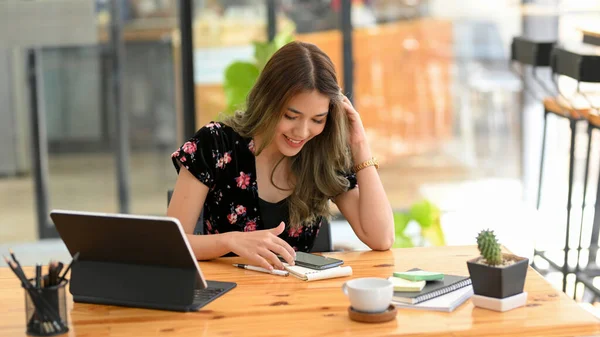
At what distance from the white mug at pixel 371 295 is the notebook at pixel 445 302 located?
91 mm

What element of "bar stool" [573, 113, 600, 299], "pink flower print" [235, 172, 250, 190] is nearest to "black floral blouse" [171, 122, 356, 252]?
"pink flower print" [235, 172, 250, 190]

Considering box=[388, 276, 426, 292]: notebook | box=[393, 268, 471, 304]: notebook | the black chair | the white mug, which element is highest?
the white mug

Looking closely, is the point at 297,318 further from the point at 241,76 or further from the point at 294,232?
the point at 241,76

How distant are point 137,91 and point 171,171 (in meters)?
0.50

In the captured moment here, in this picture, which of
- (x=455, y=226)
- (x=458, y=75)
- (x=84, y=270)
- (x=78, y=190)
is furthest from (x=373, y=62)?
(x=84, y=270)

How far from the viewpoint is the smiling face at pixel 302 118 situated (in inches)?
91.0

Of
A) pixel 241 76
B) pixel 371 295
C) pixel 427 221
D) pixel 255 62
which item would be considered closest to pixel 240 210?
pixel 371 295

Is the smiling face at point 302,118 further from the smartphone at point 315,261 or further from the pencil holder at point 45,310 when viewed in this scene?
the pencil holder at point 45,310

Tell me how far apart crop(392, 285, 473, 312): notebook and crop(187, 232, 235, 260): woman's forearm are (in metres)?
0.54

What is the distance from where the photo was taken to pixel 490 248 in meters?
1.79

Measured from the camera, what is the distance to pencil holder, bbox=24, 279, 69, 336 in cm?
168

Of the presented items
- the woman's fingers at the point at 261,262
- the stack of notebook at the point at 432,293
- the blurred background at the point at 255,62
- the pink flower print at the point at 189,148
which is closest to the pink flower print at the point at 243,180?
the pink flower print at the point at 189,148

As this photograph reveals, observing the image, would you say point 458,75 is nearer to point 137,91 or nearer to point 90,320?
point 137,91

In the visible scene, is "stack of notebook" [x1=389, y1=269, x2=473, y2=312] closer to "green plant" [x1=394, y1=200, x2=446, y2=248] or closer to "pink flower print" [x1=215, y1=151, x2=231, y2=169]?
"pink flower print" [x1=215, y1=151, x2=231, y2=169]
